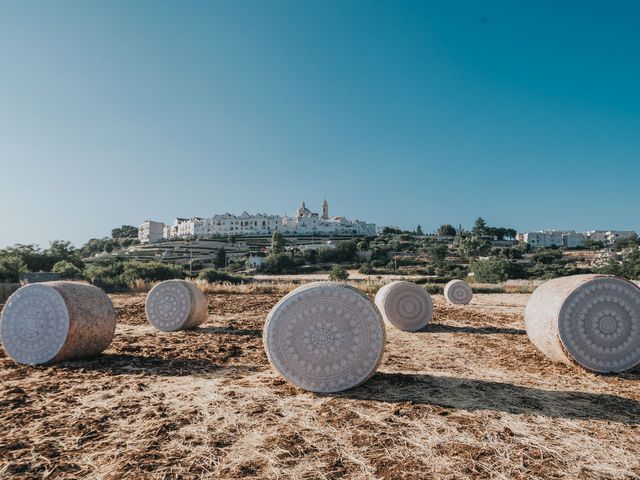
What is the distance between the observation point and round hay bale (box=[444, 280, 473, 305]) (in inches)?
714

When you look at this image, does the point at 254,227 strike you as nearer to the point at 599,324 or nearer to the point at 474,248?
the point at 474,248

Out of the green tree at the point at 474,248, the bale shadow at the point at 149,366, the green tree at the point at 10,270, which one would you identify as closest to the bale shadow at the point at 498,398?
the bale shadow at the point at 149,366

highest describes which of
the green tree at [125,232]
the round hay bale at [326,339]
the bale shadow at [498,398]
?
the green tree at [125,232]

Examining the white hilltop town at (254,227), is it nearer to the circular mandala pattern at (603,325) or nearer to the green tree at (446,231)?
the green tree at (446,231)

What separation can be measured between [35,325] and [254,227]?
386 feet

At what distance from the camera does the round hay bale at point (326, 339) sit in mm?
4871

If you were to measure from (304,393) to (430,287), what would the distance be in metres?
21.9

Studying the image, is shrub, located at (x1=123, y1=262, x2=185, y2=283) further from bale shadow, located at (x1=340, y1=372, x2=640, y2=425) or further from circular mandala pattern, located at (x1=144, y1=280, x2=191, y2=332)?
bale shadow, located at (x1=340, y1=372, x2=640, y2=425)

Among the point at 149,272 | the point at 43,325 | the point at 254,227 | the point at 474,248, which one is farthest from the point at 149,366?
the point at 254,227

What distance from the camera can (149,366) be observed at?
6.50m

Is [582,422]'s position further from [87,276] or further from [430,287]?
[87,276]

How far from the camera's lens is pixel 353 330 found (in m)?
4.95

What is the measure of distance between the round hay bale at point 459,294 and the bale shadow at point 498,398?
44.2 ft

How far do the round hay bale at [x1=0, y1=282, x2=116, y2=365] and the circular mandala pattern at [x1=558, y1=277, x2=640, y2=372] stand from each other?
8390mm
